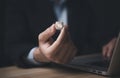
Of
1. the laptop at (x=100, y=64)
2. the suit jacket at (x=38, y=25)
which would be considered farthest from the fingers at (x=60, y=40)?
the suit jacket at (x=38, y=25)

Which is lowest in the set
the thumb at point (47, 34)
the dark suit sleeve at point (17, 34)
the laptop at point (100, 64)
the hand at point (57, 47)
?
the laptop at point (100, 64)

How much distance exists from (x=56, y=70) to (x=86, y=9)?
76cm

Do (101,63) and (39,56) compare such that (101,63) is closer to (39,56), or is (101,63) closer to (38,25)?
(39,56)

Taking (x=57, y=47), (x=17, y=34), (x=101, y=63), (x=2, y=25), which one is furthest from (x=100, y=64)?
(x=2, y=25)

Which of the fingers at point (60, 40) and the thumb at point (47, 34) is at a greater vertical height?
the thumb at point (47, 34)

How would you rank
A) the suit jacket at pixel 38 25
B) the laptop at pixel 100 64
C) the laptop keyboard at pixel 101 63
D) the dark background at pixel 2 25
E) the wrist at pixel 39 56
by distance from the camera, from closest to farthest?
1. the laptop at pixel 100 64
2. the laptop keyboard at pixel 101 63
3. the wrist at pixel 39 56
4. the suit jacket at pixel 38 25
5. the dark background at pixel 2 25

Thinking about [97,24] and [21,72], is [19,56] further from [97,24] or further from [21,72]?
[97,24]

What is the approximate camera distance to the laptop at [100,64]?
0.85 m

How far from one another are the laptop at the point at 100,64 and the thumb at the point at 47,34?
5.2 inches

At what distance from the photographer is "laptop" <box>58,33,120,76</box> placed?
2.80 feet

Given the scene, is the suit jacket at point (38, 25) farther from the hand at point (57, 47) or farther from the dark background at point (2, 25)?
the hand at point (57, 47)

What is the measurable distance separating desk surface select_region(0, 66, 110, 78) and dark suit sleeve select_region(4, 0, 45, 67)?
0.13 meters

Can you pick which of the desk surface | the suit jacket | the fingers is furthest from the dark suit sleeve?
the fingers

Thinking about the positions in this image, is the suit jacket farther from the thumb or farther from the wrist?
the thumb
